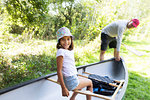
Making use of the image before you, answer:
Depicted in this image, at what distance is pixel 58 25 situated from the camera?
18.7ft

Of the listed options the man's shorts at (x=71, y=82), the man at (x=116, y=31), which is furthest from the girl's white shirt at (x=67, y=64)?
the man at (x=116, y=31)

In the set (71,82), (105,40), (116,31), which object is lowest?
(71,82)

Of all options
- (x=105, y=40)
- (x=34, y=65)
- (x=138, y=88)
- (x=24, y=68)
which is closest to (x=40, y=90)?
(x=24, y=68)

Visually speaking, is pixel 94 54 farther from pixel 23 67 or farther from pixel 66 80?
pixel 66 80

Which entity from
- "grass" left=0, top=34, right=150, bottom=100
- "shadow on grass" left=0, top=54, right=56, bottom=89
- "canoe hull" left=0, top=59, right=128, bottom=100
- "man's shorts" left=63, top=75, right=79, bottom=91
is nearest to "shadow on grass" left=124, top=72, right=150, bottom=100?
"grass" left=0, top=34, right=150, bottom=100

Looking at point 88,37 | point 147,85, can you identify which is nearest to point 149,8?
point 88,37

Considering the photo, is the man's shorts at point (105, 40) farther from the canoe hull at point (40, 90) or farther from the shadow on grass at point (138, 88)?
the shadow on grass at point (138, 88)

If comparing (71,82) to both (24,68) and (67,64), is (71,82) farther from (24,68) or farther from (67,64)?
(24,68)

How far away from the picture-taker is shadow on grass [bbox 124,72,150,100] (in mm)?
2586

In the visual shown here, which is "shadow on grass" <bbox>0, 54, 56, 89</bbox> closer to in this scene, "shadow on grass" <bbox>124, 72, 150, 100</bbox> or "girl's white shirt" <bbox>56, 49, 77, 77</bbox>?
"girl's white shirt" <bbox>56, 49, 77, 77</bbox>

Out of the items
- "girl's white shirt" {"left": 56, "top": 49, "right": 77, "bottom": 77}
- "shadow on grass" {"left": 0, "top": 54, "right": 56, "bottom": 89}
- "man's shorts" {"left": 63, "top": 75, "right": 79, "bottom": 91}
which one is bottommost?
"shadow on grass" {"left": 0, "top": 54, "right": 56, "bottom": 89}

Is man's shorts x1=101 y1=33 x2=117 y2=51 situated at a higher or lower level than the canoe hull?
higher

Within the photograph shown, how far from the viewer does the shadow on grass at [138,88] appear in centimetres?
259

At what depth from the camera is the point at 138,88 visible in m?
2.99
